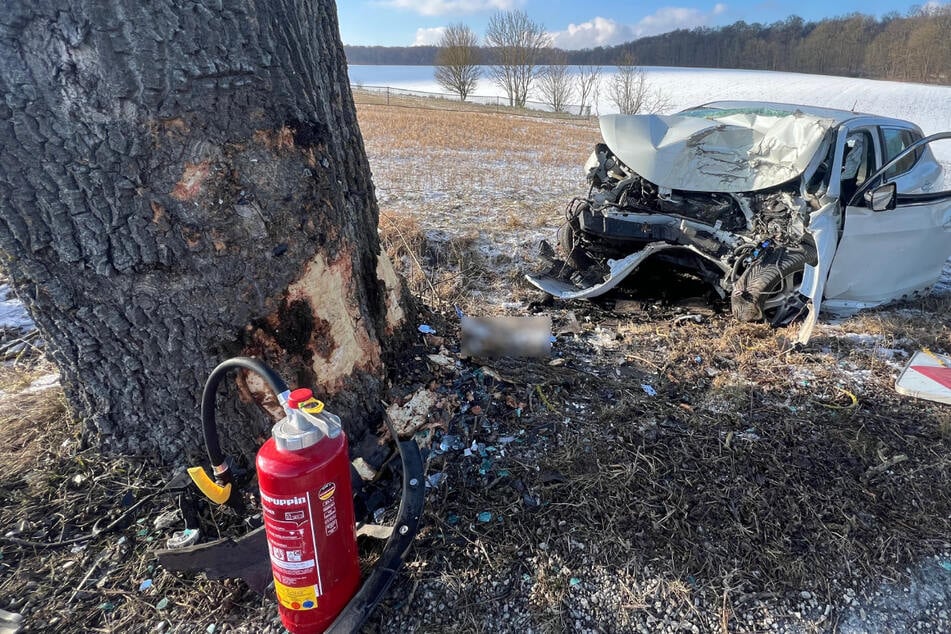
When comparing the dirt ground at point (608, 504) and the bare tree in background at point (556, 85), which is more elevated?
the bare tree in background at point (556, 85)

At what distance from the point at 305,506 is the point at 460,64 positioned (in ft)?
190

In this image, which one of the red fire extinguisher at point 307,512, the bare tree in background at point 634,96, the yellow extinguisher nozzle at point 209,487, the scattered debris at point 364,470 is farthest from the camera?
the bare tree in background at point 634,96

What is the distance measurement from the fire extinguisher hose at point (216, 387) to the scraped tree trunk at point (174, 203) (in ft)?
1.07

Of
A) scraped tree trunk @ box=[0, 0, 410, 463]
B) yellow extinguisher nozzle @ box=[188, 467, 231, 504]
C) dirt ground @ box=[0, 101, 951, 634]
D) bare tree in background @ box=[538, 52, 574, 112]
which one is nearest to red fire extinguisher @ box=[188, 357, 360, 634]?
yellow extinguisher nozzle @ box=[188, 467, 231, 504]

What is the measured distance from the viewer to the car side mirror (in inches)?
142

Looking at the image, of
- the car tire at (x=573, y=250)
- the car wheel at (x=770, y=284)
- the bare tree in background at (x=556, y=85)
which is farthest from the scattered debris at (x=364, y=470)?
the bare tree in background at (x=556, y=85)

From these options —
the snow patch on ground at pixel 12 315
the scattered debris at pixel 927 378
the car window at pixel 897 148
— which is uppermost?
the car window at pixel 897 148

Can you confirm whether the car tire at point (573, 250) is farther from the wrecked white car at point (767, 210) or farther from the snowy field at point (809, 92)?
the snowy field at point (809, 92)

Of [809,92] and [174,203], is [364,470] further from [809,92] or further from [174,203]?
[809,92]

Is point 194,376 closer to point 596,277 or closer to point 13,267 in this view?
point 13,267

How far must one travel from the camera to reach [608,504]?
2.06 metres

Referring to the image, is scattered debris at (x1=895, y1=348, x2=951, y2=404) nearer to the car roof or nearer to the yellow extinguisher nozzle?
the car roof

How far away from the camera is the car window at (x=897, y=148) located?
13.5ft

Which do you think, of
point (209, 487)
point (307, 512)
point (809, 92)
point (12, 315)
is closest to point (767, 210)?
point (307, 512)
